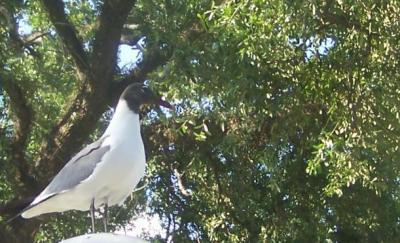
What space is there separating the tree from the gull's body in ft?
5.78

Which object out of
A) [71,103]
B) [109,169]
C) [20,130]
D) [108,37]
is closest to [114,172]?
[109,169]

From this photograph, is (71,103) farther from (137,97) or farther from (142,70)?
(137,97)

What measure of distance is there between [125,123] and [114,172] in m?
0.27

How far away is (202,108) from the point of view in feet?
21.6

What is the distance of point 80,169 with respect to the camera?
4539 millimetres

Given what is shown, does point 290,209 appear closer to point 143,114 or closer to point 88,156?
point 143,114

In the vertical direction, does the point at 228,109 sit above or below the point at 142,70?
below

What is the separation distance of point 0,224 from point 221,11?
10.4ft

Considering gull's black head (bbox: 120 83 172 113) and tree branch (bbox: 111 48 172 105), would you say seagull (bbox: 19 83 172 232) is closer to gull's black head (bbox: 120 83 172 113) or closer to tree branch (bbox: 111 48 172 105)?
gull's black head (bbox: 120 83 172 113)

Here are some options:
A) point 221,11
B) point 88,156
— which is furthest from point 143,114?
point 88,156

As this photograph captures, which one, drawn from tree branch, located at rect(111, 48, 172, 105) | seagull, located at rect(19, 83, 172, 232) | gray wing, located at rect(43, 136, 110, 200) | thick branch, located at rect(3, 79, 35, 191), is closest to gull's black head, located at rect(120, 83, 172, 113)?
seagull, located at rect(19, 83, 172, 232)

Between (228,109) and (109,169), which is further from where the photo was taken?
(228,109)

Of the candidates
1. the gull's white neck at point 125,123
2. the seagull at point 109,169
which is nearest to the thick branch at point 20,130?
the seagull at point 109,169

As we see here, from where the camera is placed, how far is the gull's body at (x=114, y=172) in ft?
→ 14.1
